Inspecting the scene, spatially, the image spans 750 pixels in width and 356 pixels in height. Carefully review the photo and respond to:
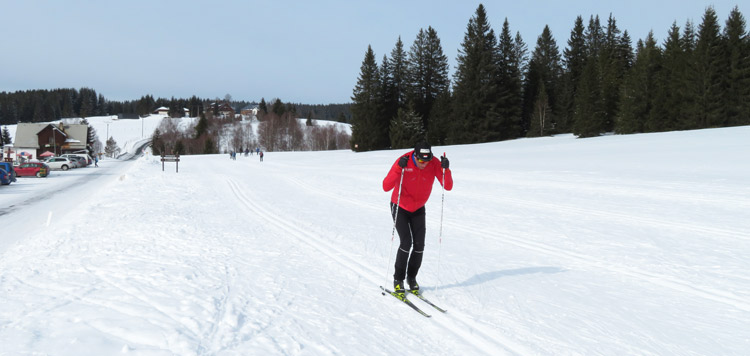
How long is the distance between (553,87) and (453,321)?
67544 millimetres

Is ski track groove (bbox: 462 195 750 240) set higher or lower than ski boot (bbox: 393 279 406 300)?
higher

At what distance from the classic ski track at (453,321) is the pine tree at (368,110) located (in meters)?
50.2

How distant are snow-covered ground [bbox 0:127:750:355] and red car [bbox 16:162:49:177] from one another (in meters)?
19.8

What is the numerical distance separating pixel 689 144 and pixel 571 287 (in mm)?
29979

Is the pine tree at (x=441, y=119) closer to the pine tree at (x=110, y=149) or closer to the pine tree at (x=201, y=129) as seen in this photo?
the pine tree at (x=201, y=129)

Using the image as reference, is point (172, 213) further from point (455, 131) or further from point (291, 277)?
point (455, 131)

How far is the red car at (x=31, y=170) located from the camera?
2809cm

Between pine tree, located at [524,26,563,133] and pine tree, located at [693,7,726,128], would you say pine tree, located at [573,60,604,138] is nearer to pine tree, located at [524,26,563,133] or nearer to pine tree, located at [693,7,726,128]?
pine tree, located at [524,26,563,133]

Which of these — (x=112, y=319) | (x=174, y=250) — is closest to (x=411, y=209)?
(x=112, y=319)

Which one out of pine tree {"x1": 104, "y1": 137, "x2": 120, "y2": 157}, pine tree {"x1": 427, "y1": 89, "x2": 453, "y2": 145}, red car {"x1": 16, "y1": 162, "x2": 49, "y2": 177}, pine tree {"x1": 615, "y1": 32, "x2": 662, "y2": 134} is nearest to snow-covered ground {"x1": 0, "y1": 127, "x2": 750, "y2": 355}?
red car {"x1": 16, "y1": 162, "x2": 49, "y2": 177}

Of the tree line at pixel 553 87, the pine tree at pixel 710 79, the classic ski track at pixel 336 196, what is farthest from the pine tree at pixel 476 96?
the classic ski track at pixel 336 196

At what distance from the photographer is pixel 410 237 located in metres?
5.26

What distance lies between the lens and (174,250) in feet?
23.8

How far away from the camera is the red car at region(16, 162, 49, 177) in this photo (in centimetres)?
2809
